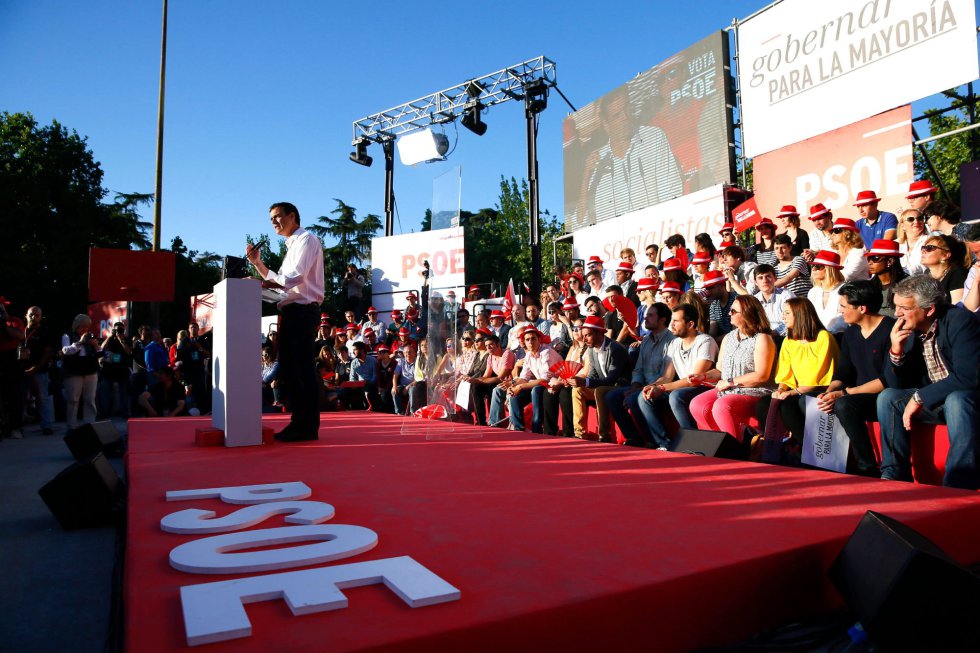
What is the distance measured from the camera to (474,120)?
1577cm

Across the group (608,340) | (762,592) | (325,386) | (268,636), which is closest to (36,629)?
(268,636)

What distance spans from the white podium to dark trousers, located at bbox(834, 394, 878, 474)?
11.2 ft

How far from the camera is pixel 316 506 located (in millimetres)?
2174

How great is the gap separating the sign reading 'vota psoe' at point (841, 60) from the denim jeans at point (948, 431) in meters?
4.95

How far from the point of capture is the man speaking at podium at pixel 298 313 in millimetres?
4117

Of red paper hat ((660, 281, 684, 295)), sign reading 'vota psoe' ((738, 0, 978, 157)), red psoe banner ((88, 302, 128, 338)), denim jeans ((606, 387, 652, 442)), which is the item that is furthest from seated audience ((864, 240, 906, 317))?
red psoe banner ((88, 302, 128, 338))

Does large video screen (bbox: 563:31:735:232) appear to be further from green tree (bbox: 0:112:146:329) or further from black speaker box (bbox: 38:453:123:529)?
green tree (bbox: 0:112:146:329)

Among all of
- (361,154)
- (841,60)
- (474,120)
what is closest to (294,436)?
(841,60)

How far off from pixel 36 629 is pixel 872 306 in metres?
4.02

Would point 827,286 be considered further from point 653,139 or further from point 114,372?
point 114,372

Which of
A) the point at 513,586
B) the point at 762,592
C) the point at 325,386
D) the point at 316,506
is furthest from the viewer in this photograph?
the point at 325,386

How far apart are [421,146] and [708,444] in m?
14.5

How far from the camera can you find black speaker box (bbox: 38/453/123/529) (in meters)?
2.85

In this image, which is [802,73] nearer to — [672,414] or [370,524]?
[672,414]
